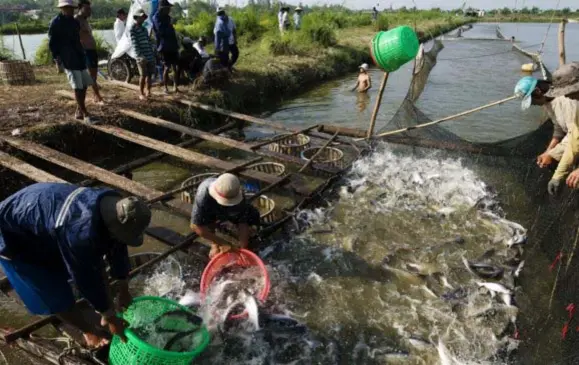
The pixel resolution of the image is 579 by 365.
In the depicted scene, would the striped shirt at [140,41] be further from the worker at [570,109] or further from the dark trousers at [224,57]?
the worker at [570,109]

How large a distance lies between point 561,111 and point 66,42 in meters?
8.21

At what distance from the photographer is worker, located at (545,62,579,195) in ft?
14.7

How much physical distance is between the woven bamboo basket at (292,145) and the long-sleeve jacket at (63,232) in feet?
20.4

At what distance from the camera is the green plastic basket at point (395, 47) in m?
7.16

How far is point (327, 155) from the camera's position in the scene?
31.1ft

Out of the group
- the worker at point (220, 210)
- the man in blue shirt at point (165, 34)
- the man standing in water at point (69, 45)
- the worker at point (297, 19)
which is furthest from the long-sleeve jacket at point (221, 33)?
the worker at point (297, 19)

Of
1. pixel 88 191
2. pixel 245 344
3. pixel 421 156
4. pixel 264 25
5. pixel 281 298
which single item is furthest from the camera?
pixel 264 25

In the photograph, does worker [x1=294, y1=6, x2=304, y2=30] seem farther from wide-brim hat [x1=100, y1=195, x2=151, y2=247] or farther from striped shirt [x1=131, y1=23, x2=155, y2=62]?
wide-brim hat [x1=100, y1=195, x2=151, y2=247]

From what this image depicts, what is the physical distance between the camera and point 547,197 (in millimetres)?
5688

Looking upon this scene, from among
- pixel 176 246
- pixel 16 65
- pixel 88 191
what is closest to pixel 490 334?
pixel 176 246

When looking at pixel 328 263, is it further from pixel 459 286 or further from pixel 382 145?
pixel 382 145

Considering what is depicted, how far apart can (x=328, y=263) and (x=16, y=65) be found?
1096 centimetres

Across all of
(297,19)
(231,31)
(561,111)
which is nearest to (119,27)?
(231,31)

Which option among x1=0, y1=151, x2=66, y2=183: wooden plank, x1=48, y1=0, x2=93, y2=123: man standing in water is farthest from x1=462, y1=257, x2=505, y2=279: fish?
x1=48, y1=0, x2=93, y2=123: man standing in water
